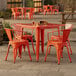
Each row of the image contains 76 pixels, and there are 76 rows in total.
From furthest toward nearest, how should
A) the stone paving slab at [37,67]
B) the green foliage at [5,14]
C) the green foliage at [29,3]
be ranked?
the green foliage at [29,3] < the green foliage at [5,14] < the stone paving slab at [37,67]

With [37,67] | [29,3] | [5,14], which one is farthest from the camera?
[29,3]

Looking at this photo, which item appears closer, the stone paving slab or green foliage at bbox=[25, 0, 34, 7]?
the stone paving slab

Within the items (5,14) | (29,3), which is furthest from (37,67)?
(29,3)

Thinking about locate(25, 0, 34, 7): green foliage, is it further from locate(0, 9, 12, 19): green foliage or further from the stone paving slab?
the stone paving slab

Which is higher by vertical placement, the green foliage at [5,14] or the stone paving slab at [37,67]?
the stone paving slab at [37,67]

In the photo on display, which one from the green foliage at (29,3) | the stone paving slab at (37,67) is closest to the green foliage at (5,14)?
the green foliage at (29,3)

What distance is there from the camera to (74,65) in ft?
18.7

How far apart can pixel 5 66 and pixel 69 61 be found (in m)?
1.44

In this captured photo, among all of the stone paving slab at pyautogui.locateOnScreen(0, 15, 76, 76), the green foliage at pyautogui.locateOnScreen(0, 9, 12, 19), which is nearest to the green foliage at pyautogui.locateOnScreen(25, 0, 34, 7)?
the green foliage at pyautogui.locateOnScreen(0, 9, 12, 19)

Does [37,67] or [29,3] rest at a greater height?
[29,3]

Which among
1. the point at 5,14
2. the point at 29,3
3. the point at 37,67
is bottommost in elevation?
the point at 5,14

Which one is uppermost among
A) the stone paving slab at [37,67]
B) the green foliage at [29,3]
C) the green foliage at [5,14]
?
the green foliage at [29,3]

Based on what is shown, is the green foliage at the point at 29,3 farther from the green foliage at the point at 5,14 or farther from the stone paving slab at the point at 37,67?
the stone paving slab at the point at 37,67

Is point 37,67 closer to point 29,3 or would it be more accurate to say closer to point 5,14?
point 5,14
